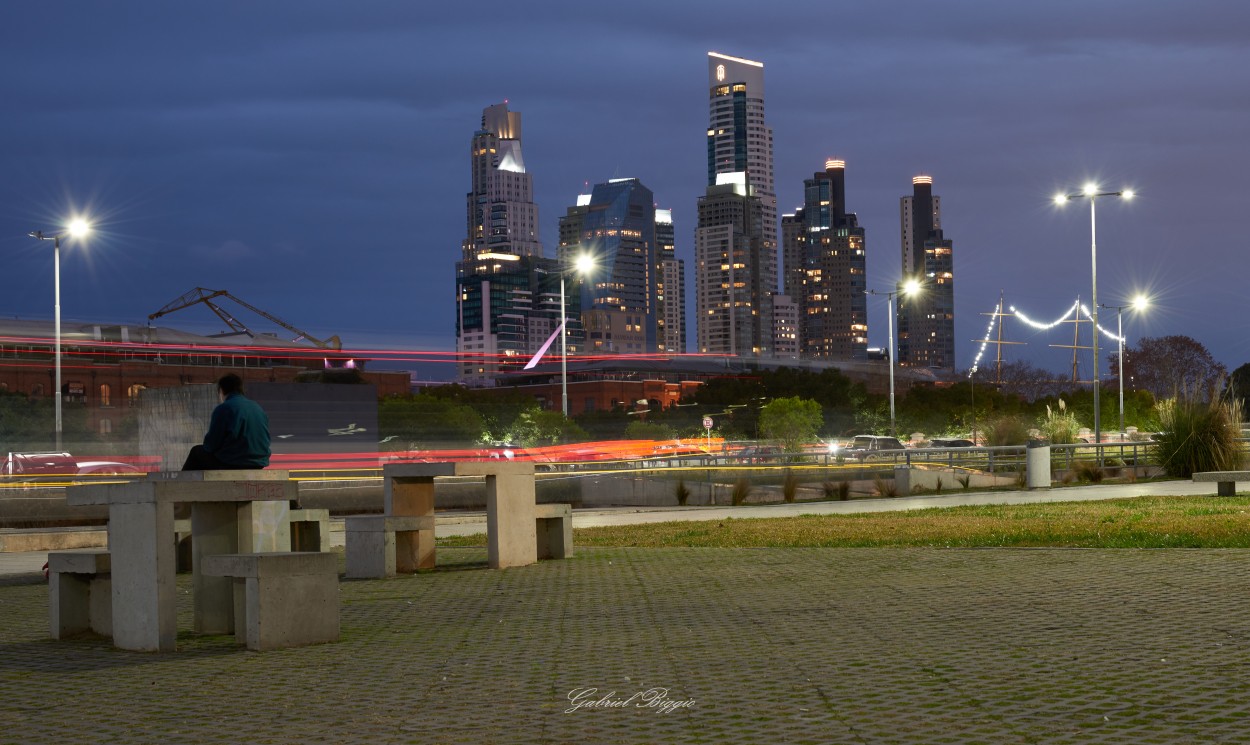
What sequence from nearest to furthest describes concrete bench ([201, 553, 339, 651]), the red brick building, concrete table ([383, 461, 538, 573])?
concrete bench ([201, 553, 339, 651]) → concrete table ([383, 461, 538, 573]) → the red brick building

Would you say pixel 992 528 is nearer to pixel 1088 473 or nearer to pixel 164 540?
pixel 164 540

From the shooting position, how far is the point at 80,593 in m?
8.41

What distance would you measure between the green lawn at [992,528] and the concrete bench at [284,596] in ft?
23.5

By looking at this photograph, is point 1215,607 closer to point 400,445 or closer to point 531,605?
point 531,605

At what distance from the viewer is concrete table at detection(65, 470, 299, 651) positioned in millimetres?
7488

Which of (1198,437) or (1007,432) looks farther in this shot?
(1007,432)

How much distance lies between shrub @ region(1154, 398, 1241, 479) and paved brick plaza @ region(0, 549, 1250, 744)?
1816cm

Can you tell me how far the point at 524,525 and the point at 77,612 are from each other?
487 cm

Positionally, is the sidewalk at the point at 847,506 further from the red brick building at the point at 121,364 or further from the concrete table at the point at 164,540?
the red brick building at the point at 121,364

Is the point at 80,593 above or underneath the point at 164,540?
underneath

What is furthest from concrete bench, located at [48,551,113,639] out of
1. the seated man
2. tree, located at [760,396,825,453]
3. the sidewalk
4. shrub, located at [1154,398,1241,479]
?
tree, located at [760,396,825,453]

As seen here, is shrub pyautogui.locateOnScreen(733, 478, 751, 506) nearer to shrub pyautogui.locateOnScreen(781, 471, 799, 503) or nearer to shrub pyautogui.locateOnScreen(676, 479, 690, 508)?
shrub pyautogui.locateOnScreen(781, 471, 799, 503)

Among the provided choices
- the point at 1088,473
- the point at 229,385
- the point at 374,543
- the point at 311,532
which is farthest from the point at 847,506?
the point at 229,385

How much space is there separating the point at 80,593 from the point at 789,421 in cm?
5509
